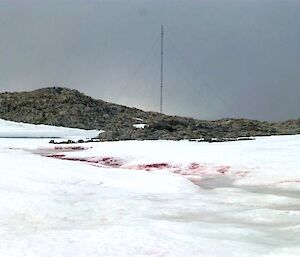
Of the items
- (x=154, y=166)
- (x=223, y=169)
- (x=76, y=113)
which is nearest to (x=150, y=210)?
(x=223, y=169)

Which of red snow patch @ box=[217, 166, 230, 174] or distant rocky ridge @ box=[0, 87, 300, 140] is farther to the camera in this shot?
distant rocky ridge @ box=[0, 87, 300, 140]

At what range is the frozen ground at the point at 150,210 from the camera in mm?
7102

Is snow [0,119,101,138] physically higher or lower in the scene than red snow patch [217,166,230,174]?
higher

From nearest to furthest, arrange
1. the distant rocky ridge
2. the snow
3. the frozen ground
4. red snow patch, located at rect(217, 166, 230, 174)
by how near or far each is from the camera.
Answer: the frozen ground
red snow patch, located at rect(217, 166, 230, 174)
the snow
the distant rocky ridge

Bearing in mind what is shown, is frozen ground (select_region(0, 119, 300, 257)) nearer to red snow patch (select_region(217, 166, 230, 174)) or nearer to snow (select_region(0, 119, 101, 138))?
red snow patch (select_region(217, 166, 230, 174))

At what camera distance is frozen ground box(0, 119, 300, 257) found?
7.10 m

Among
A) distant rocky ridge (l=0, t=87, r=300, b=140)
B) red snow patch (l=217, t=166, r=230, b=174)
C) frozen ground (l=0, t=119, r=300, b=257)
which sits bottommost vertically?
frozen ground (l=0, t=119, r=300, b=257)

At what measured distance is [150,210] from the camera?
10070 mm

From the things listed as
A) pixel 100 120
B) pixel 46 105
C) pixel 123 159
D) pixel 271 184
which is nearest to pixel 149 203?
pixel 271 184

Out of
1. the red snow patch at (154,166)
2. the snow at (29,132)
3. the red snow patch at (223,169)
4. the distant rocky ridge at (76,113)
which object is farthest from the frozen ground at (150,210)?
the distant rocky ridge at (76,113)

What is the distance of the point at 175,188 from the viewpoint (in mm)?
13203

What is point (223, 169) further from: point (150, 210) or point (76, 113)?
point (76, 113)

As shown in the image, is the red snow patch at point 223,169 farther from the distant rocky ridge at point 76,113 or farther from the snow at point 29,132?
the distant rocky ridge at point 76,113

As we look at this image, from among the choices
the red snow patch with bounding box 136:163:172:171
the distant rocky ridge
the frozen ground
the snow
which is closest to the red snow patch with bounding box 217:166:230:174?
the frozen ground
